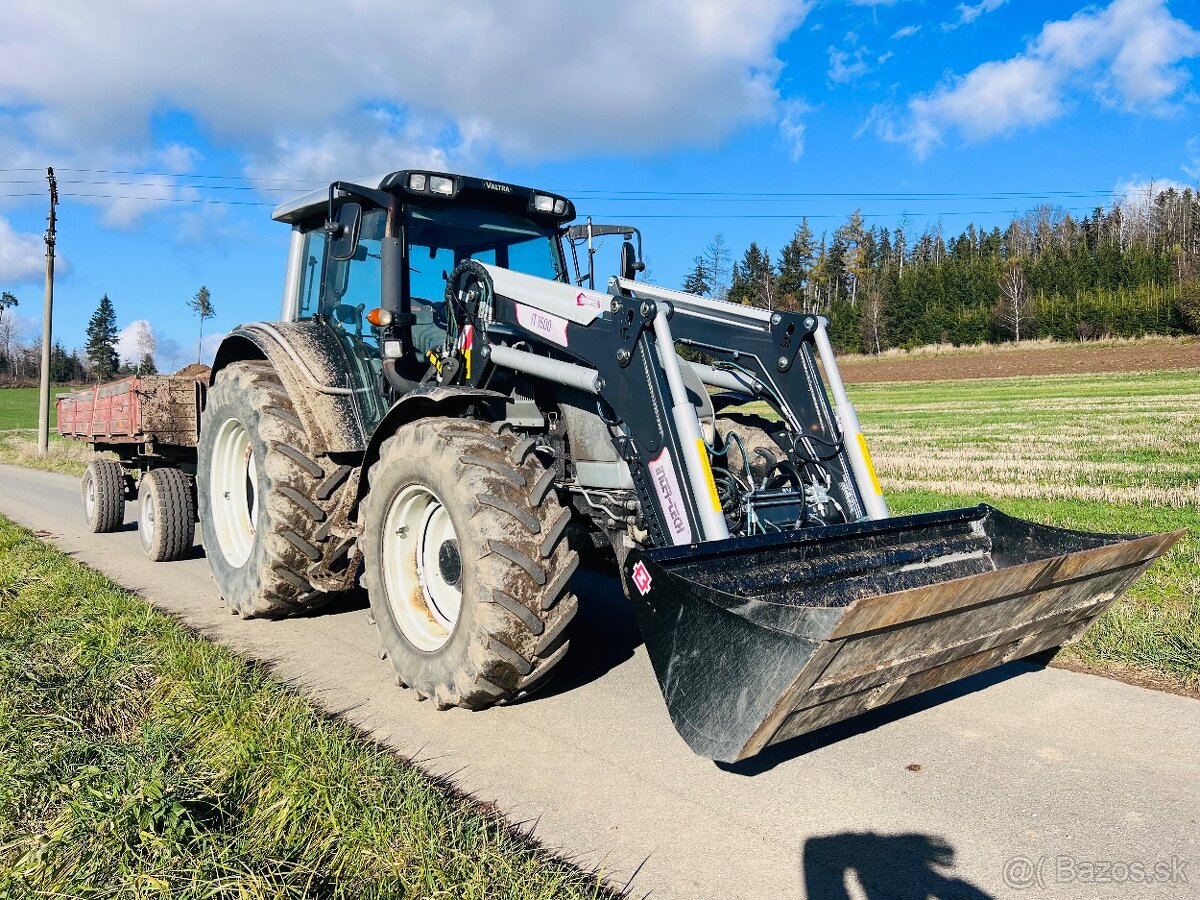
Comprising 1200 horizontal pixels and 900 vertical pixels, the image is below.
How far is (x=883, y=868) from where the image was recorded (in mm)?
2889

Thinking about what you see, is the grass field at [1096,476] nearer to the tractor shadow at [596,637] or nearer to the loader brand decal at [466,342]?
the tractor shadow at [596,637]

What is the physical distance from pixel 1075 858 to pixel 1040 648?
132 centimetres

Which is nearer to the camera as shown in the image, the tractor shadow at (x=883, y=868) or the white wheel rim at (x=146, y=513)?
the tractor shadow at (x=883, y=868)

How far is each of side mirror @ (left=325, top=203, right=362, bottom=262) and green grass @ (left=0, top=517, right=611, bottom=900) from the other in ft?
7.66

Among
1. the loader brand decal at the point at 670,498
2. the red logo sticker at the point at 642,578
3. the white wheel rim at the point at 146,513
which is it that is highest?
the loader brand decal at the point at 670,498

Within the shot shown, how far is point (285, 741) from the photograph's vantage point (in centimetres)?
362

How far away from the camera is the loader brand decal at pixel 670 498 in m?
3.91

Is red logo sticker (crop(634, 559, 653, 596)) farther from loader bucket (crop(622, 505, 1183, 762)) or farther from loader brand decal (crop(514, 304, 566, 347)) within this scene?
loader brand decal (crop(514, 304, 566, 347))

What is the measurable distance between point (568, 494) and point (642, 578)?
1634 millimetres

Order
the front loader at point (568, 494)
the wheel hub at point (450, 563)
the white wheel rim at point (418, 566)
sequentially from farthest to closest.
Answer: the white wheel rim at point (418, 566), the wheel hub at point (450, 563), the front loader at point (568, 494)

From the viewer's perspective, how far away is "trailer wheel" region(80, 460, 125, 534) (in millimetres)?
9992

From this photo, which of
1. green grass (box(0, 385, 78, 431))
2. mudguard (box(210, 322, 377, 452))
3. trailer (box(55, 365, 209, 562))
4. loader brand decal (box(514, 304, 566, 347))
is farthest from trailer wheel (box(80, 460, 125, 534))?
green grass (box(0, 385, 78, 431))

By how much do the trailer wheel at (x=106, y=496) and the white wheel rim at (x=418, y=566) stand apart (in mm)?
6682

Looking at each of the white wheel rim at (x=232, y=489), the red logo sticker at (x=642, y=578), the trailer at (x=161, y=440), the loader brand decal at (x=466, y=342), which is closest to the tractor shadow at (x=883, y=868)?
the red logo sticker at (x=642, y=578)
